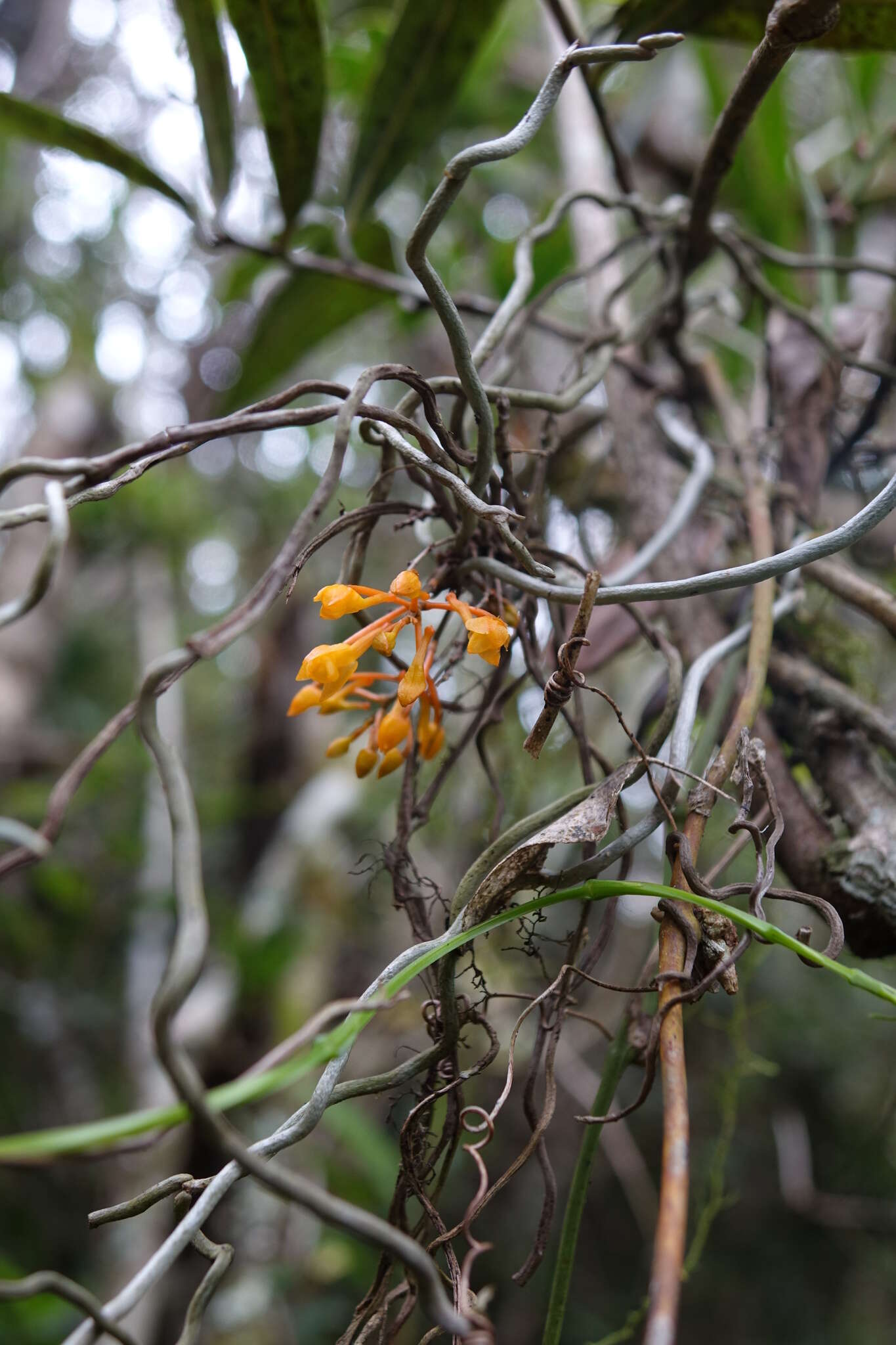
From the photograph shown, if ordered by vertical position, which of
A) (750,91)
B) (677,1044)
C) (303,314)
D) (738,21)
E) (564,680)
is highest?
(303,314)

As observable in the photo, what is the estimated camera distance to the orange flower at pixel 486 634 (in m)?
0.44

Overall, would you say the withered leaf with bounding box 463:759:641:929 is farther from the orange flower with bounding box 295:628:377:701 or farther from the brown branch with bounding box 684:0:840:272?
the brown branch with bounding box 684:0:840:272

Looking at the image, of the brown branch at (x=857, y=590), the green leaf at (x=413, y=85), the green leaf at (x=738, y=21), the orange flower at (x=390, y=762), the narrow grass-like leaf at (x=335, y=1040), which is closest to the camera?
the narrow grass-like leaf at (x=335, y=1040)

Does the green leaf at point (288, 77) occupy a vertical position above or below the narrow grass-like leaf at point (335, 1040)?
above

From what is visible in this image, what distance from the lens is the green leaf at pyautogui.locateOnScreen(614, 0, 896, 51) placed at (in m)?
0.73

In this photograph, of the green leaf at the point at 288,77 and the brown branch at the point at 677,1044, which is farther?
the green leaf at the point at 288,77

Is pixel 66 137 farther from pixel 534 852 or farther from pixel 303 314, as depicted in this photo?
pixel 534 852

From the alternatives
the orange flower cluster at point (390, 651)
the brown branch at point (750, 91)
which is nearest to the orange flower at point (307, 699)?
the orange flower cluster at point (390, 651)

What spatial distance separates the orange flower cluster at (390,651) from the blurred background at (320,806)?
218 millimetres

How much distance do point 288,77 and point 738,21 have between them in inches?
16.6

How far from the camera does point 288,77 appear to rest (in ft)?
2.73

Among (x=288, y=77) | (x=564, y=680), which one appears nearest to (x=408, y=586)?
(x=564, y=680)

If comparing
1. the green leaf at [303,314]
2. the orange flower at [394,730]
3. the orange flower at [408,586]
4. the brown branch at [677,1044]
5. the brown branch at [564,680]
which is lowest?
the brown branch at [677,1044]

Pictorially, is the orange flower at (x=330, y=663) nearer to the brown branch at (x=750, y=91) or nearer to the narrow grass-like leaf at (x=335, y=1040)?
the narrow grass-like leaf at (x=335, y=1040)
